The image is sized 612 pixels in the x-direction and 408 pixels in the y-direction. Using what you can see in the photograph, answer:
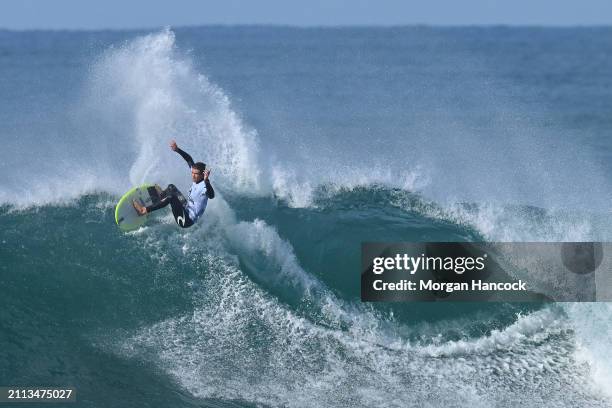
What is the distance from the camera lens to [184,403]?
1290 cm

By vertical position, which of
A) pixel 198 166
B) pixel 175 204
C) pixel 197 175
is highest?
pixel 198 166

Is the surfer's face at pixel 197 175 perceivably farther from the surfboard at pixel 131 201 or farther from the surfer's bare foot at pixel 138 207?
the surfer's bare foot at pixel 138 207

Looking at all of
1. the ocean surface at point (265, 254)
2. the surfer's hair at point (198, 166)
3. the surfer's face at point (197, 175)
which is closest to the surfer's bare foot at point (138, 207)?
the ocean surface at point (265, 254)

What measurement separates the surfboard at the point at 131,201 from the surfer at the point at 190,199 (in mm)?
396

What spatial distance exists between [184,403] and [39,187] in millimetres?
7561

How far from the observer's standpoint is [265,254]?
1619 centimetres

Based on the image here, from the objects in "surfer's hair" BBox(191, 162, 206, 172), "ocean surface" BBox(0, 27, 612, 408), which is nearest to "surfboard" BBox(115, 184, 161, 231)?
"ocean surface" BBox(0, 27, 612, 408)

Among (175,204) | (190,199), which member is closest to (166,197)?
(175,204)

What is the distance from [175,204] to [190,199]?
0.31m

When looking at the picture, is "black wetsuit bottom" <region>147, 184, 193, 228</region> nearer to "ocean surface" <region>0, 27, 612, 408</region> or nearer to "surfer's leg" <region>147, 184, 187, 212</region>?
"surfer's leg" <region>147, 184, 187, 212</region>

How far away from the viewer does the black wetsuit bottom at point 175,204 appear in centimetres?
1519

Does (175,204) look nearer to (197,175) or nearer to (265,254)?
(197,175)

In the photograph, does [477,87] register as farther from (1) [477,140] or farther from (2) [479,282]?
(2) [479,282]

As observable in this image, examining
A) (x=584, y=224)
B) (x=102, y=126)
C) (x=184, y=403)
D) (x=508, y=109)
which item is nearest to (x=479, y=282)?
(x=584, y=224)
